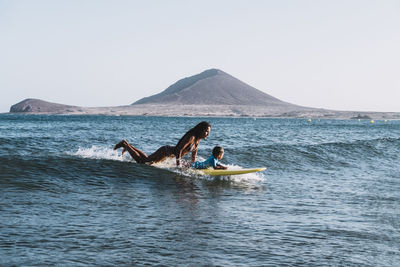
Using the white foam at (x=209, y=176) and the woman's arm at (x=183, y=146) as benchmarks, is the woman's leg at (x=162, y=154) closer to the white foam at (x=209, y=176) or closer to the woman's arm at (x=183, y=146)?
the white foam at (x=209, y=176)

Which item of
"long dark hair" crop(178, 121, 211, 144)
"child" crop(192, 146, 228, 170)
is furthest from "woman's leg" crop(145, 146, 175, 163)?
"child" crop(192, 146, 228, 170)

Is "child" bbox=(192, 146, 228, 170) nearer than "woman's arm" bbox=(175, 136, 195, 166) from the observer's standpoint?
Yes

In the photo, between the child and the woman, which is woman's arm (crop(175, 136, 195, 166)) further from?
the child

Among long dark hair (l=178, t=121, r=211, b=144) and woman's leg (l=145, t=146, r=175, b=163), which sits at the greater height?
long dark hair (l=178, t=121, r=211, b=144)

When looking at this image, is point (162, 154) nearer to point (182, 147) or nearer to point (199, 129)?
point (182, 147)

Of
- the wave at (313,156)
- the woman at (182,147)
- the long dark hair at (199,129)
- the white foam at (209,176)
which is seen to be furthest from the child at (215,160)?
the wave at (313,156)

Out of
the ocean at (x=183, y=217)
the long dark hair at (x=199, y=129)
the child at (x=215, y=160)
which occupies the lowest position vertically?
the ocean at (x=183, y=217)

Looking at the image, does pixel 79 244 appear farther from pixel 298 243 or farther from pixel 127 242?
pixel 298 243

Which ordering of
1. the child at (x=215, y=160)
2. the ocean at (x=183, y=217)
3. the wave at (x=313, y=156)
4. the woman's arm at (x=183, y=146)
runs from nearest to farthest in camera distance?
the ocean at (x=183, y=217) → the child at (x=215, y=160) → the woman's arm at (x=183, y=146) → the wave at (x=313, y=156)

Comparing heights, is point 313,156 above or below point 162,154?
below

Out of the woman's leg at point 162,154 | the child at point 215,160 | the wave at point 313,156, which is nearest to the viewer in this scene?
the child at point 215,160

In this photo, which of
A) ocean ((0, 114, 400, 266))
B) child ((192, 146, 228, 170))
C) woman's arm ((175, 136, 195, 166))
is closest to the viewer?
ocean ((0, 114, 400, 266))

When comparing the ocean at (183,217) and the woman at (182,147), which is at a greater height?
the woman at (182,147)

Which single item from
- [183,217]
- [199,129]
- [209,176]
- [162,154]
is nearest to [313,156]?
[209,176]
